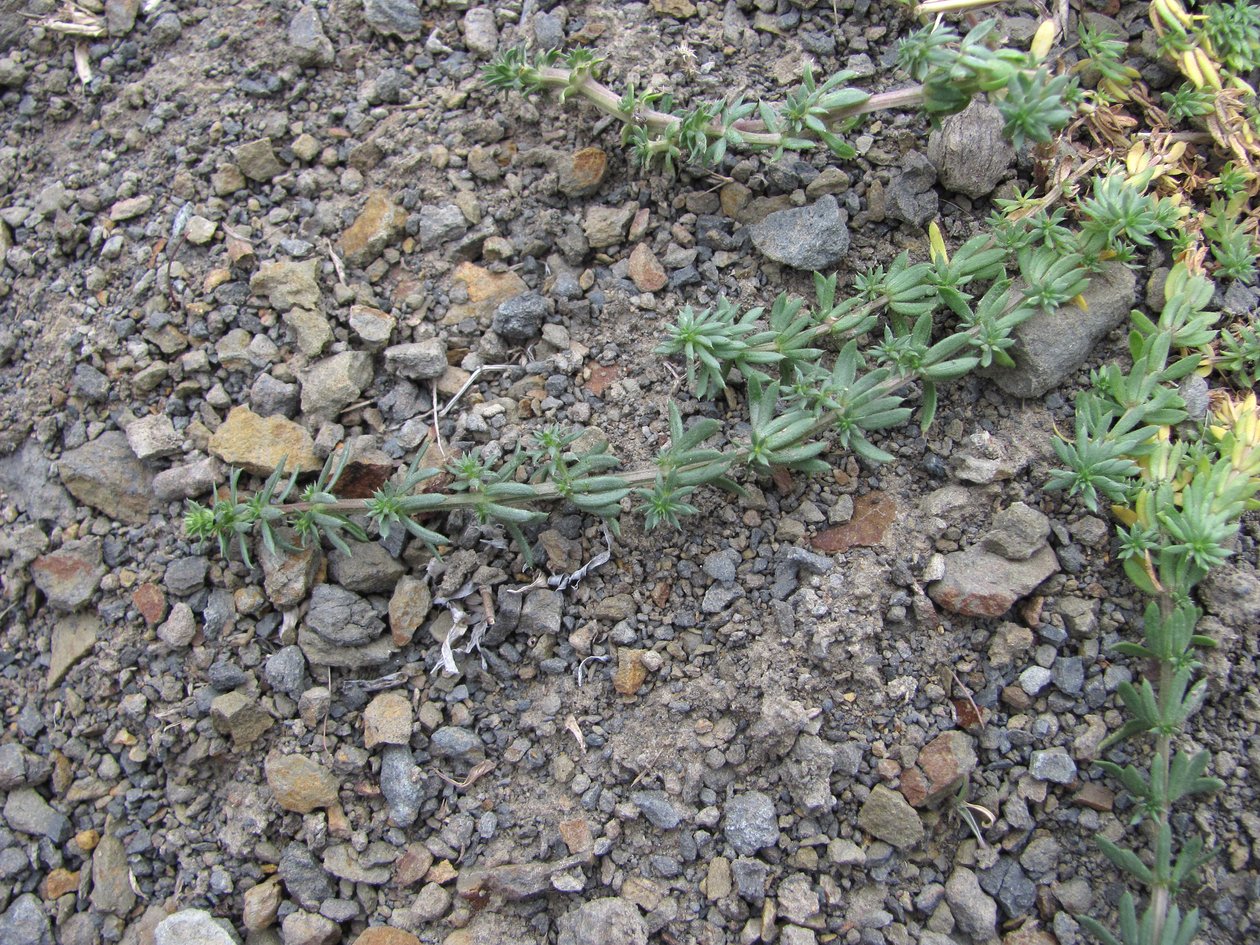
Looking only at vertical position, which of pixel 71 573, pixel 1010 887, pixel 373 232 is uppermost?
pixel 373 232

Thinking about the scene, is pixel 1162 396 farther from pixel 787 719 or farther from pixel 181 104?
pixel 181 104

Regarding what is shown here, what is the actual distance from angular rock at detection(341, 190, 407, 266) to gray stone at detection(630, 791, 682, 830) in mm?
2154

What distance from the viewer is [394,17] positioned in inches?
152

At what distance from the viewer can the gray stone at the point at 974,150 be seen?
320 centimetres

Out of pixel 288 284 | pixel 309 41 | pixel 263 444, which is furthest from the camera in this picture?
pixel 309 41

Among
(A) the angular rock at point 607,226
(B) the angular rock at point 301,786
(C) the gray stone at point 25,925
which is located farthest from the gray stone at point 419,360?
(C) the gray stone at point 25,925

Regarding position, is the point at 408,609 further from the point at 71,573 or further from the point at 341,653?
the point at 71,573

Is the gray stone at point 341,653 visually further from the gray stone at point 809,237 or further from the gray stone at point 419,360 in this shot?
the gray stone at point 809,237

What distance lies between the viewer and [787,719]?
2.77m

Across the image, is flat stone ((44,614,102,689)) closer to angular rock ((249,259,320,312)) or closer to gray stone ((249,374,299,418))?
gray stone ((249,374,299,418))

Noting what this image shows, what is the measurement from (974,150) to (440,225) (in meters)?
1.89

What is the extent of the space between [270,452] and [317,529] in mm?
381

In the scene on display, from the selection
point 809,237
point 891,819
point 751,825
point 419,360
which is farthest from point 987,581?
point 419,360

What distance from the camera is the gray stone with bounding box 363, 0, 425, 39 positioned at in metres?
3.85
